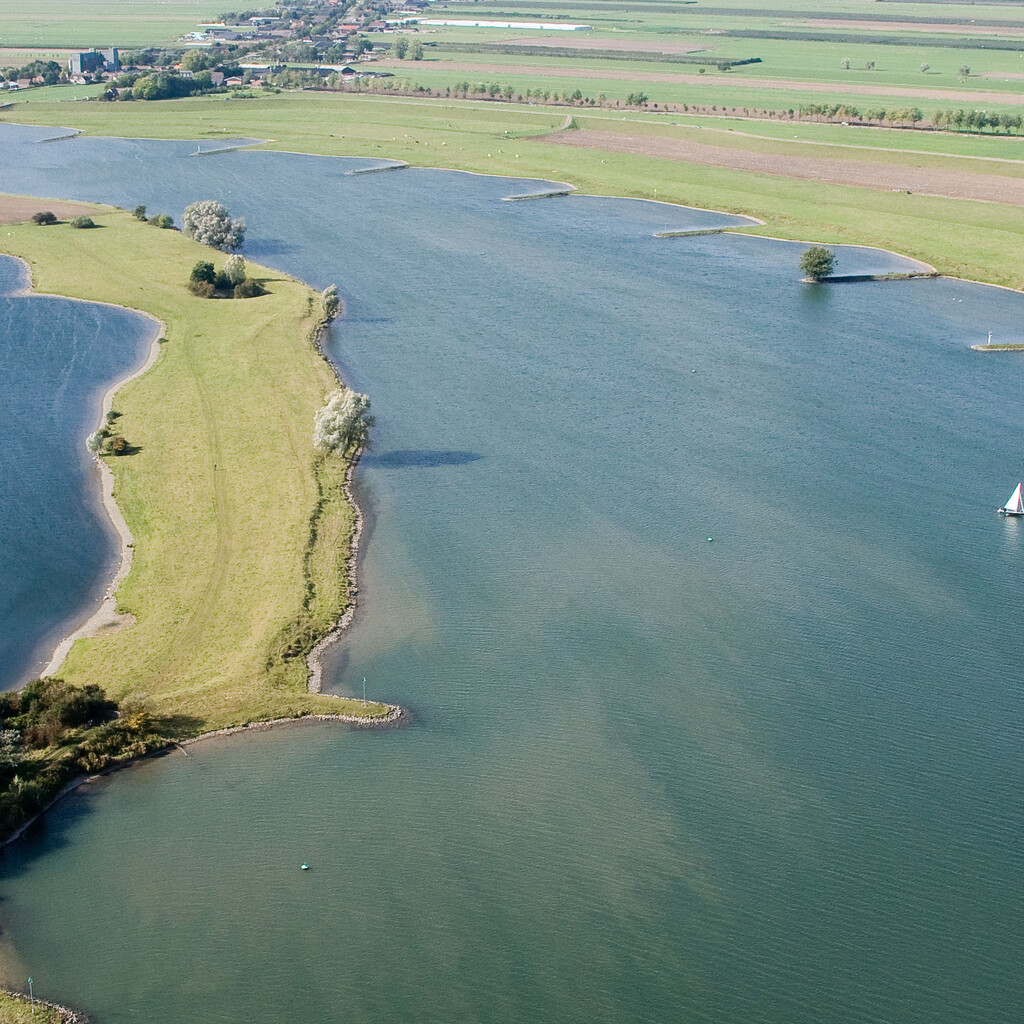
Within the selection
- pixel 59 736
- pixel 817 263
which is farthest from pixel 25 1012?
pixel 817 263

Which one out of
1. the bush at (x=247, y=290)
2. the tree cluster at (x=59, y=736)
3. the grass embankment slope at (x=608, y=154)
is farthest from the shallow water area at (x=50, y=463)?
the grass embankment slope at (x=608, y=154)

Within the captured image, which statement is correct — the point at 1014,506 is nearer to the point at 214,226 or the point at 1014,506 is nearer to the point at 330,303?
the point at 330,303

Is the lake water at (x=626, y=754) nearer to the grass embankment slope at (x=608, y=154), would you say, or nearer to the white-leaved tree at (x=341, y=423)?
the white-leaved tree at (x=341, y=423)

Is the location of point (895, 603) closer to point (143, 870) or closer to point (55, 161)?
point (143, 870)

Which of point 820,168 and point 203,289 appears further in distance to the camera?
point 820,168

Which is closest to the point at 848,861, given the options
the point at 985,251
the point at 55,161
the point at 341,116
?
the point at 985,251
